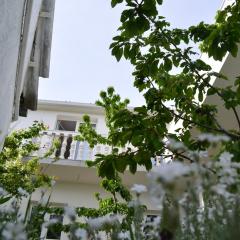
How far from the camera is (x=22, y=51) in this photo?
5188 millimetres

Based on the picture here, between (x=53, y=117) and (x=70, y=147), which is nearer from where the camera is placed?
(x=70, y=147)

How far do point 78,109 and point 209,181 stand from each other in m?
13.6

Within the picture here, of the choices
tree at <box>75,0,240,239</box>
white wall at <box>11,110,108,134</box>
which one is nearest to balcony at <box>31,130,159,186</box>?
white wall at <box>11,110,108,134</box>

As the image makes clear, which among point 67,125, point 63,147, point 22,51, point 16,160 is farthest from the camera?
point 67,125

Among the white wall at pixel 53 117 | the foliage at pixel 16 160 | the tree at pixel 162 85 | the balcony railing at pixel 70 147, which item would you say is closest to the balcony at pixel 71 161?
the balcony railing at pixel 70 147

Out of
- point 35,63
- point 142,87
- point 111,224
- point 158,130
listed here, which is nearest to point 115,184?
point 35,63

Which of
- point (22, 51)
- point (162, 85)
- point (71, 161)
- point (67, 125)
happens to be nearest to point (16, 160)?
point (71, 161)

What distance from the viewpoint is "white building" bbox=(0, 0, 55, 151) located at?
364 centimetres

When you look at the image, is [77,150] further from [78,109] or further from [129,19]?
[129,19]

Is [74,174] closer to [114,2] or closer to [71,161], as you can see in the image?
[71,161]

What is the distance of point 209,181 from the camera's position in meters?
0.72

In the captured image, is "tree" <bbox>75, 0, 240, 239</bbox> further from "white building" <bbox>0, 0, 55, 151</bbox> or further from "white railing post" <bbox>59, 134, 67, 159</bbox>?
"white railing post" <bbox>59, 134, 67, 159</bbox>

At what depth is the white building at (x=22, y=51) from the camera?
3.64 m

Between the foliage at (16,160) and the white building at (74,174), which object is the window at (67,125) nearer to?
the white building at (74,174)
